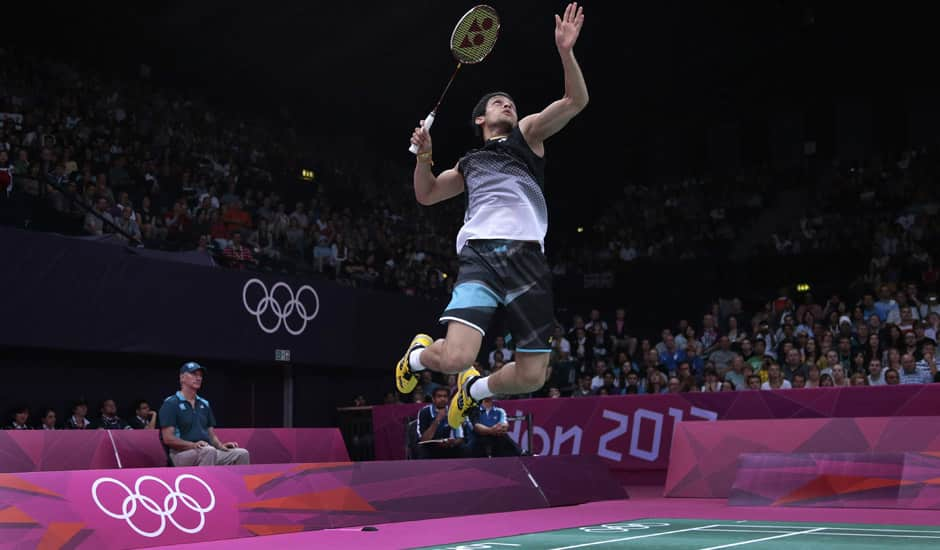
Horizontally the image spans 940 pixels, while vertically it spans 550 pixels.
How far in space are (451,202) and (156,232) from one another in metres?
11.5

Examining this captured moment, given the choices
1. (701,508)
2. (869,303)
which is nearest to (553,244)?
(869,303)

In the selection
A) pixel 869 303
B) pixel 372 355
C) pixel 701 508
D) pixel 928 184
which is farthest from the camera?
pixel 928 184

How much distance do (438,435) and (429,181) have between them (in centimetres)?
681

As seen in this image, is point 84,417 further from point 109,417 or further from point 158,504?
point 158,504

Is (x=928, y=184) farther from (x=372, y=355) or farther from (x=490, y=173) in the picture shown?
(x=490, y=173)

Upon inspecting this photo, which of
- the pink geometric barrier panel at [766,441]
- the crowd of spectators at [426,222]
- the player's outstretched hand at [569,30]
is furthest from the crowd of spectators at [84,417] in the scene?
the player's outstretched hand at [569,30]

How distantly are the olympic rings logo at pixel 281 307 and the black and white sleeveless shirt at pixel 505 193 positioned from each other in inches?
489

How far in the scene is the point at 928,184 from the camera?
22172 millimetres

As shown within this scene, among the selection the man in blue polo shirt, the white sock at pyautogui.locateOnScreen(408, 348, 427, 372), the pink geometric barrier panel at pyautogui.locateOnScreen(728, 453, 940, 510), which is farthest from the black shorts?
the pink geometric barrier panel at pyautogui.locateOnScreen(728, 453, 940, 510)

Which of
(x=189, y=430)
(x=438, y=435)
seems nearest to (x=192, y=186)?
(x=438, y=435)

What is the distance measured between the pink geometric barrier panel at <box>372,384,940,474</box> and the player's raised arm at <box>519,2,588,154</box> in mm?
8470

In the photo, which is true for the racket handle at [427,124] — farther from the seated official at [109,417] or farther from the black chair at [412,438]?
the seated official at [109,417]

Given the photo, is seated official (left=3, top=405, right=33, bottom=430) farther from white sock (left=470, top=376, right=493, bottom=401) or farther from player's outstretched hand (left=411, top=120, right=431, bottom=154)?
player's outstretched hand (left=411, top=120, right=431, bottom=154)

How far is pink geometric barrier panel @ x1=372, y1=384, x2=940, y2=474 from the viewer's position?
1298 cm
